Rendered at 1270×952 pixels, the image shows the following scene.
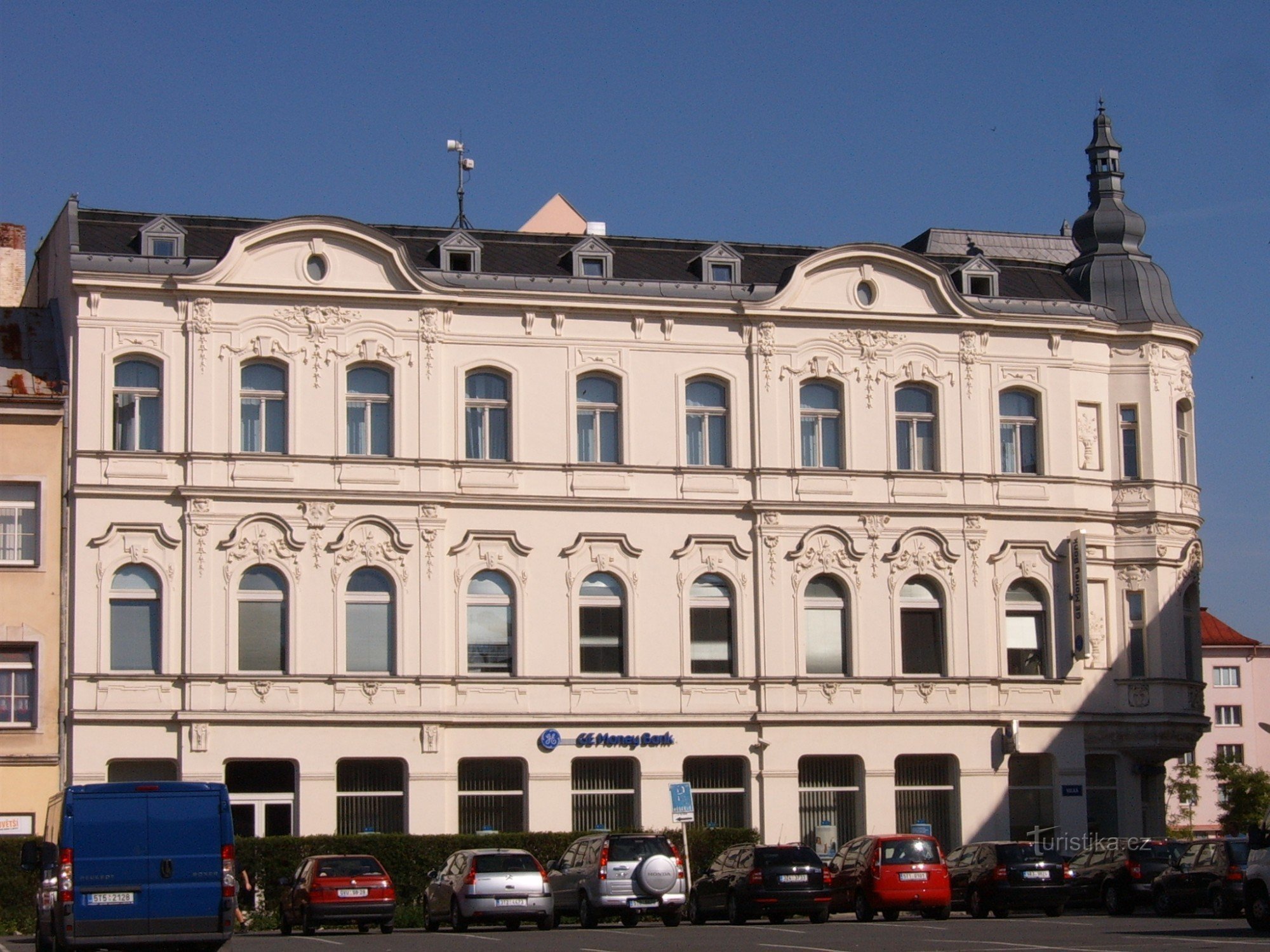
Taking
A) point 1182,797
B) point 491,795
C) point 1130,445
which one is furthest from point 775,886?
point 1182,797

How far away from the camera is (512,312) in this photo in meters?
45.4

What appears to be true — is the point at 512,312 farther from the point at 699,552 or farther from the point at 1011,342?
the point at 1011,342

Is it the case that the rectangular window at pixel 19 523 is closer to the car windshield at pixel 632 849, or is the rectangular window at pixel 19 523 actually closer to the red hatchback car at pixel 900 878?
the car windshield at pixel 632 849

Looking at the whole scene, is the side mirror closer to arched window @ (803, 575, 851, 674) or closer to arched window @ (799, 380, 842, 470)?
arched window @ (803, 575, 851, 674)

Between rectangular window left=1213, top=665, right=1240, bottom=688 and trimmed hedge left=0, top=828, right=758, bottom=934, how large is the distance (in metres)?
78.5

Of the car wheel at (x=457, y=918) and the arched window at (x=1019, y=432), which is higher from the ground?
the arched window at (x=1019, y=432)

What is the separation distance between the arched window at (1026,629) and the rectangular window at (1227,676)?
70.9 meters

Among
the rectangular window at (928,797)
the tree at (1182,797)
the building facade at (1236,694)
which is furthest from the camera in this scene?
the building facade at (1236,694)

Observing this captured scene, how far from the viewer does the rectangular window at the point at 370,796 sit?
43312 mm

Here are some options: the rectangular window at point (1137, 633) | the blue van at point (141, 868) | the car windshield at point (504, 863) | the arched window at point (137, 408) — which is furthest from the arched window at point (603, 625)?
the blue van at point (141, 868)

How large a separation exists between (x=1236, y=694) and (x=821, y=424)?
7462 centimetres

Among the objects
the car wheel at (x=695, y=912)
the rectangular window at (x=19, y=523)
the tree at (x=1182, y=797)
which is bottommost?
the tree at (x=1182, y=797)

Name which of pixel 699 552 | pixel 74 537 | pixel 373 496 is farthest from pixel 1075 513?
pixel 74 537

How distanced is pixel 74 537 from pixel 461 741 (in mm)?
9127
